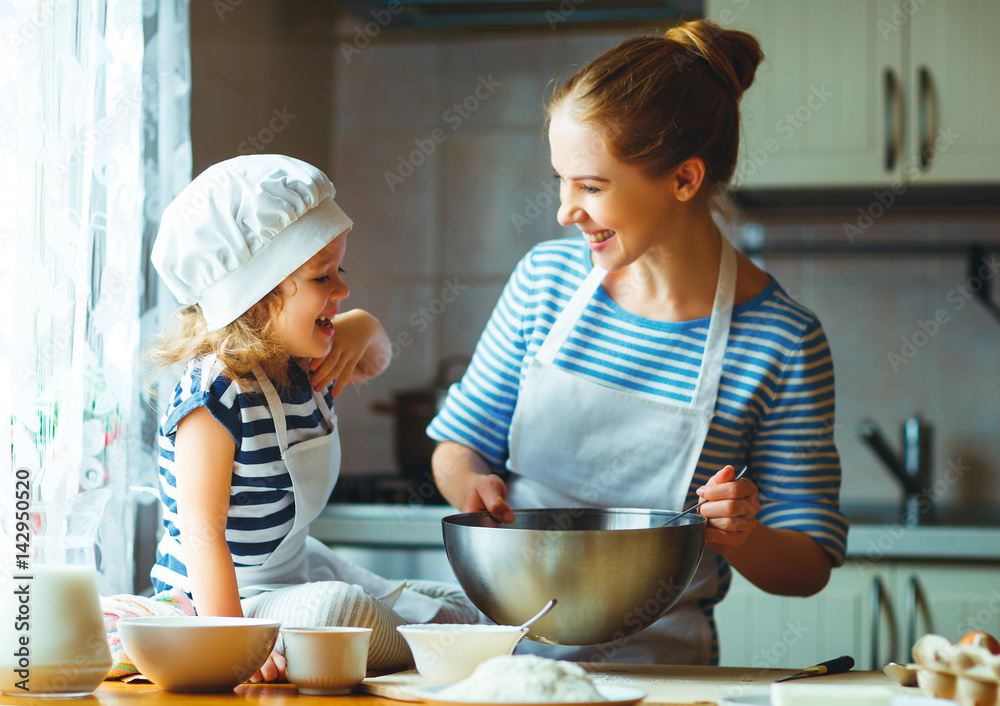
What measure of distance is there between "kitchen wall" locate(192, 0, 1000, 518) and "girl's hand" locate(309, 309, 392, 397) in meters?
1.26

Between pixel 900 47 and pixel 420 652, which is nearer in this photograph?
pixel 420 652

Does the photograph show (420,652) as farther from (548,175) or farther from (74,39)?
(548,175)

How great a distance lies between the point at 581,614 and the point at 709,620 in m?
0.49

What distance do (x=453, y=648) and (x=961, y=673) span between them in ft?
1.27

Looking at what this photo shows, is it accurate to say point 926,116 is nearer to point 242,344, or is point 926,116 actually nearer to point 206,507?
point 242,344

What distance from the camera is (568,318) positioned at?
1348mm

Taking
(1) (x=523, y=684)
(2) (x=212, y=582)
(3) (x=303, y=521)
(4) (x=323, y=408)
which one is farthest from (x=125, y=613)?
(1) (x=523, y=684)

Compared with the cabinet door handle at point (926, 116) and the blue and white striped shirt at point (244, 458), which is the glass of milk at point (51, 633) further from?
the cabinet door handle at point (926, 116)

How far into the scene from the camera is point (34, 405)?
1168mm

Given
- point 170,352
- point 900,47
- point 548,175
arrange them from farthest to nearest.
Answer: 1. point 548,175
2. point 900,47
3. point 170,352

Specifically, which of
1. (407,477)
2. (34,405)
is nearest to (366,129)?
(407,477)

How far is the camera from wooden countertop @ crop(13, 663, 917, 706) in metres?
0.82

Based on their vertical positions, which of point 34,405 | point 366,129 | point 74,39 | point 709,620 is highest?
point 366,129

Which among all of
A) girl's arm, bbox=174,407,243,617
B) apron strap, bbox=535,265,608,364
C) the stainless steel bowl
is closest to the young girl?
girl's arm, bbox=174,407,243,617
